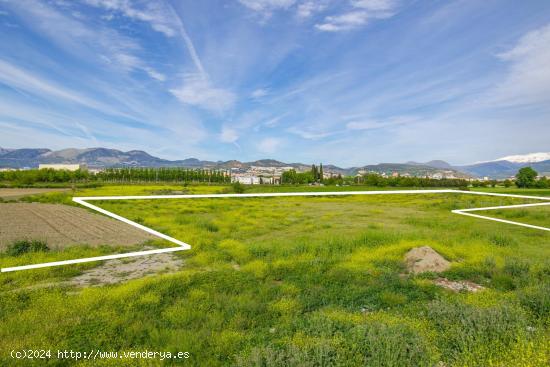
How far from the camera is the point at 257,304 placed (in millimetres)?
8234

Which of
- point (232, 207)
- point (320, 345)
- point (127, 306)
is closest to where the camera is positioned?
point (320, 345)

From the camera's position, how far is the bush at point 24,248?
1319 centimetres

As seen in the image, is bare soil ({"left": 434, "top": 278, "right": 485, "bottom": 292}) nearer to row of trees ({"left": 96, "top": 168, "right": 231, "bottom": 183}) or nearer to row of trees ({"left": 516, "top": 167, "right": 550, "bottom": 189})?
row of trees ({"left": 516, "top": 167, "right": 550, "bottom": 189})

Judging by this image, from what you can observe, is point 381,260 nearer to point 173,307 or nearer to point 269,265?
point 269,265

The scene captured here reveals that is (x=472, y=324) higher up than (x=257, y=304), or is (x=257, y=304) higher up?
(x=472, y=324)

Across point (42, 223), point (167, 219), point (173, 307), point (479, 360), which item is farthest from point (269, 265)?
point (42, 223)

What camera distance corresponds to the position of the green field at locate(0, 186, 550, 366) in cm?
544

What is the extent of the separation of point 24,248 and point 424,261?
17.7 m

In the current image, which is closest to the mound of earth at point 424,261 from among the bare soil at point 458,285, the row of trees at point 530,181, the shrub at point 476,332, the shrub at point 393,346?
the bare soil at point 458,285

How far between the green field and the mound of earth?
1.79ft

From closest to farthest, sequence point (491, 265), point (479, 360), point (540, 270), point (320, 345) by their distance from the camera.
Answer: point (479, 360) → point (320, 345) → point (540, 270) → point (491, 265)

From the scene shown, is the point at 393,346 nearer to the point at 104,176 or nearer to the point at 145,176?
the point at 145,176

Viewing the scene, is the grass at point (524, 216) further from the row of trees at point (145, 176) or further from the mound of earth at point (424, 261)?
the row of trees at point (145, 176)

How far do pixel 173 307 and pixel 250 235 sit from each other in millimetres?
11262
